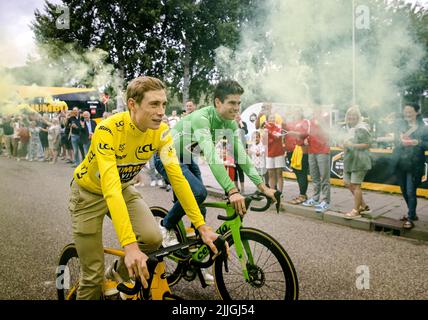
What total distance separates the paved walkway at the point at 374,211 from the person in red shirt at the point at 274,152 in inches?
19.6

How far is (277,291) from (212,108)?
1710 mm

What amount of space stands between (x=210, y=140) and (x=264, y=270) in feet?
3.81

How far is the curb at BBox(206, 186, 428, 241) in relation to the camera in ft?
16.0

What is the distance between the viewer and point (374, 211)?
6.02 meters

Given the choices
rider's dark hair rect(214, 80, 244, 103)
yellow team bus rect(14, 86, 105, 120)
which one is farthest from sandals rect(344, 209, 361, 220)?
yellow team bus rect(14, 86, 105, 120)

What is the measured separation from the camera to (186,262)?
3004 mm

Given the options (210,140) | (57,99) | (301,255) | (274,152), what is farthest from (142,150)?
(57,99)

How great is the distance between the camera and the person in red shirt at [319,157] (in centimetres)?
631

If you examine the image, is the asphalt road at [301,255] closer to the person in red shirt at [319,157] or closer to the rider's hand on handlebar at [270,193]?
the person in red shirt at [319,157]

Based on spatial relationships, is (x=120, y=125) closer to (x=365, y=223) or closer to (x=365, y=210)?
(x=365, y=223)
